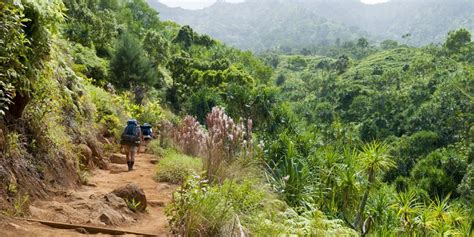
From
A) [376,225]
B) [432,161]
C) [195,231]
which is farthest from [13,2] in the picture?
[432,161]

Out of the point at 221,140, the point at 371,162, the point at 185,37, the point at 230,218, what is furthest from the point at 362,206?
the point at 185,37

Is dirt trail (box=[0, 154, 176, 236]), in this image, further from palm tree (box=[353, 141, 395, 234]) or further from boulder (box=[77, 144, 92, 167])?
palm tree (box=[353, 141, 395, 234])

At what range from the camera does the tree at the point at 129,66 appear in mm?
17800

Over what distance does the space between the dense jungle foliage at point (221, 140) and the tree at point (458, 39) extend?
18034mm

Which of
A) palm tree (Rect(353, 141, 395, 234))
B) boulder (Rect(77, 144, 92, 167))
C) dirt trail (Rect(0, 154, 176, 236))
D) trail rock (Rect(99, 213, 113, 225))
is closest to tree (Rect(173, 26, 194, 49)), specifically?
boulder (Rect(77, 144, 92, 167))

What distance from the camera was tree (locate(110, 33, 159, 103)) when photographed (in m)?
17.8

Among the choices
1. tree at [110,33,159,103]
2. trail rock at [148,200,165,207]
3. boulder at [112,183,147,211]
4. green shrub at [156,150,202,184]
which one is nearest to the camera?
boulder at [112,183,147,211]

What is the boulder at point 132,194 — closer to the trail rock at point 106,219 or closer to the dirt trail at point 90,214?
the dirt trail at point 90,214

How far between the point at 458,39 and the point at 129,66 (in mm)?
37854

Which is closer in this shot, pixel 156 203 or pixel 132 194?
pixel 132 194

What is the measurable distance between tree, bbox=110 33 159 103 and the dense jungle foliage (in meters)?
0.05

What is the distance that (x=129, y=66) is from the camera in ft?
59.1

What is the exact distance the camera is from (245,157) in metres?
6.29

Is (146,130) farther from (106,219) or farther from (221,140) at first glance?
(106,219)
